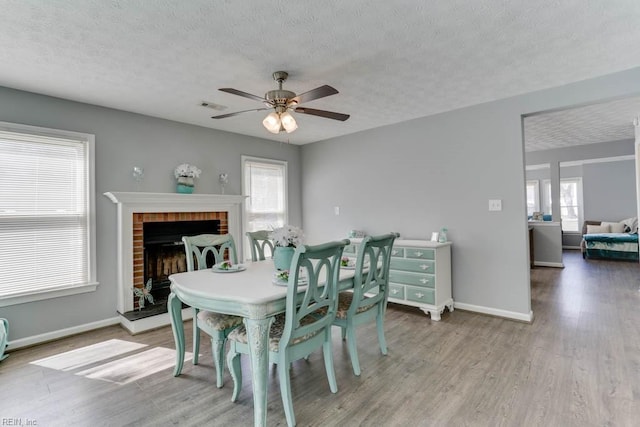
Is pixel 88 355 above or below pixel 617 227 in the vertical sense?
below

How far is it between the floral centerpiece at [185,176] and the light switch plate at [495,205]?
143 inches

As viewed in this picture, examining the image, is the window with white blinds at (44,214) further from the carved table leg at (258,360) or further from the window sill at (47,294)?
the carved table leg at (258,360)

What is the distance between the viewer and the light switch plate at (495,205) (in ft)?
12.1

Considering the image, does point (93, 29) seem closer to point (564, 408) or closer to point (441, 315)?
point (564, 408)

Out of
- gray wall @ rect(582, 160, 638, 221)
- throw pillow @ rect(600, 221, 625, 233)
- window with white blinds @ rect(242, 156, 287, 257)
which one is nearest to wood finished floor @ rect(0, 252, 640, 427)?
window with white blinds @ rect(242, 156, 287, 257)

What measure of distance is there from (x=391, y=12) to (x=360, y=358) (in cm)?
257

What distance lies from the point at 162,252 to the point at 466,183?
12.9 feet

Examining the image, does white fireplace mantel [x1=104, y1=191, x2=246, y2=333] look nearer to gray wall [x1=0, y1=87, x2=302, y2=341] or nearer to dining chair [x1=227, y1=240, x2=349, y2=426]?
gray wall [x1=0, y1=87, x2=302, y2=341]

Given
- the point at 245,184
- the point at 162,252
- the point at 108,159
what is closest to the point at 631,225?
the point at 245,184

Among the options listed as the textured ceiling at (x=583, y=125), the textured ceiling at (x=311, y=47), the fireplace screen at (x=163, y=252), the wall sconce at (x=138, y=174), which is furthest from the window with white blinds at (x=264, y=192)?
the textured ceiling at (x=583, y=125)

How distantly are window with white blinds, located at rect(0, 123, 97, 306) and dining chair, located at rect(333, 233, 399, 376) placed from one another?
9.36 ft

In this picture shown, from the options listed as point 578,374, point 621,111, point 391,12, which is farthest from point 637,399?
point 621,111

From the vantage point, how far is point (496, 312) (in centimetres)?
371

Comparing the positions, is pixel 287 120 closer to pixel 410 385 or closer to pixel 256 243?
pixel 256 243
